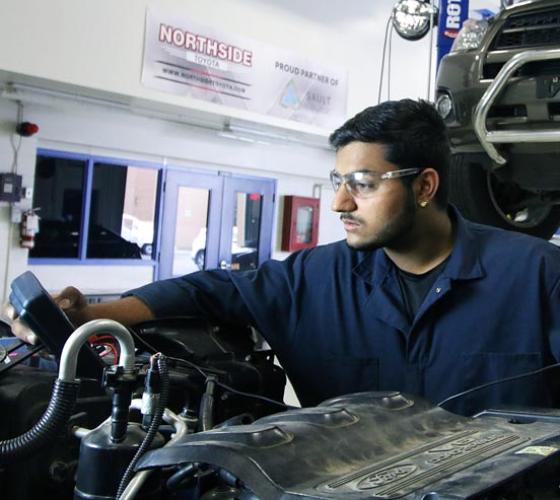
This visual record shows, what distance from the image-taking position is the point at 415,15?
16.7 ft

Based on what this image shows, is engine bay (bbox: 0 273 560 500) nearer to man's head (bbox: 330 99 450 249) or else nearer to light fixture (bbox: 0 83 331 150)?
man's head (bbox: 330 99 450 249)

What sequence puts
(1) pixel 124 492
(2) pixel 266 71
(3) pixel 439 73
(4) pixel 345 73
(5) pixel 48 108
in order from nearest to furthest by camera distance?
(1) pixel 124 492, (3) pixel 439 73, (5) pixel 48 108, (2) pixel 266 71, (4) pixel 345 73

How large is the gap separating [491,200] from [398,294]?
1.68 meters

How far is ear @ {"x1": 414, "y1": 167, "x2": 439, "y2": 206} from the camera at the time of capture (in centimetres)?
196

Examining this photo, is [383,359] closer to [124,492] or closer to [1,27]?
[124,492]

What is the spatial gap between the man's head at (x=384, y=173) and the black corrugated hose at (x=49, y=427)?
1.03 meters

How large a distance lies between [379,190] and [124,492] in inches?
46.2

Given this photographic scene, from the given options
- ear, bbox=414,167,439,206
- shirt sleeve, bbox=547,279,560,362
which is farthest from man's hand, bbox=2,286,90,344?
shirt sleeve, bbox=547,279,560,362

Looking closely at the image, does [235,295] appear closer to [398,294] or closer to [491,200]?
[398,294]

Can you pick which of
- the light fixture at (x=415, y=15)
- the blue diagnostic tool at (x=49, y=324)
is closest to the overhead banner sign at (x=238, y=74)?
the light fixture at (x=415, y=15)

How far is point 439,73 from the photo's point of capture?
3.33 m

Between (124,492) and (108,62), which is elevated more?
(108,62)

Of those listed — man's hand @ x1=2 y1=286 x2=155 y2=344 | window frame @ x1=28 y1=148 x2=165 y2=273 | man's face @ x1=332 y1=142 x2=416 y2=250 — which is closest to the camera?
man's hand @ x1=2 y1=286 x2=155 y2=344

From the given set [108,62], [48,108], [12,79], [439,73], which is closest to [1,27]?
[12,79]
